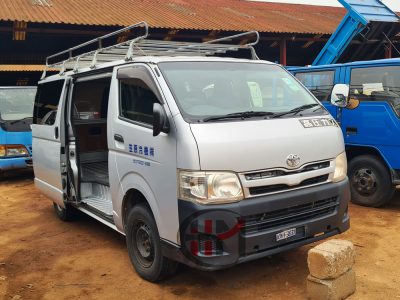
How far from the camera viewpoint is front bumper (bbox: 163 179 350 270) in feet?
10.2

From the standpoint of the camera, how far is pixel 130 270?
4117 millimetres

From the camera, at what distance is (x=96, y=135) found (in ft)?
18.8

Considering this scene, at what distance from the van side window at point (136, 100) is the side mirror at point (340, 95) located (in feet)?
8.36

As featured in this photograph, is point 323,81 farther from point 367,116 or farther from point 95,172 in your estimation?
point 95,172

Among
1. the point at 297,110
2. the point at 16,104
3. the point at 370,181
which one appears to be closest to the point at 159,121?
the point at 297,110

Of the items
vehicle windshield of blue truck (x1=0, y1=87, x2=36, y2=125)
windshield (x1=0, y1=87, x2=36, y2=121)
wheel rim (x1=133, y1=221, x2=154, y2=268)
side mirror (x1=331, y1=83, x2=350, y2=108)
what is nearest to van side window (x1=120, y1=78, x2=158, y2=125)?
wheel rim (x1=133, y1=221, x2=154, y2=268)

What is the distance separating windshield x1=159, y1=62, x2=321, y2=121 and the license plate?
0.98 m

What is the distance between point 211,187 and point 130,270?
152 centimetres

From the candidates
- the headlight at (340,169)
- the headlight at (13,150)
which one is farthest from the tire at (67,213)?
the headlight at (340,169)

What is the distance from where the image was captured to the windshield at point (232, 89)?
3.54 meters

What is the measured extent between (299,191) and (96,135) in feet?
10.5

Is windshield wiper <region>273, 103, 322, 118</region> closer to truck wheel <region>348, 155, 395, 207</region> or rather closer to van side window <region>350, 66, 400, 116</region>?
van side window <region>350, 66, 400, 116</region>

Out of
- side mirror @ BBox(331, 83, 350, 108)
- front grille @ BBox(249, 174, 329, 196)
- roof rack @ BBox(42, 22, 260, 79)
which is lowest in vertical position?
front grille @ BBox(249, 174, 329, 196)

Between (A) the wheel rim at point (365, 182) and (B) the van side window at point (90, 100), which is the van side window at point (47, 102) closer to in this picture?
(B) the van side window at point (90, 100)
